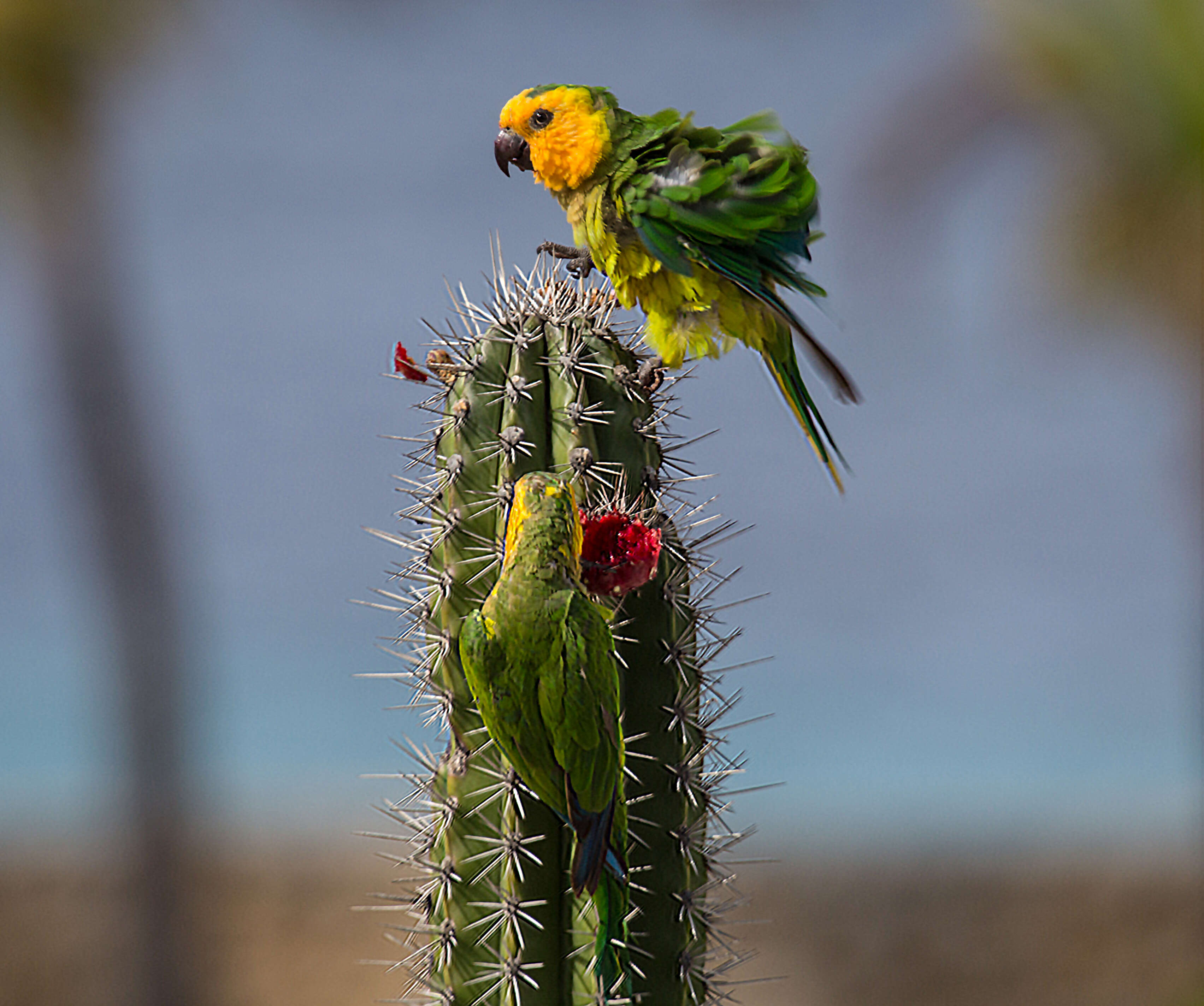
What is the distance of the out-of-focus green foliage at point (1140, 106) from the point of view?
15.8 ft

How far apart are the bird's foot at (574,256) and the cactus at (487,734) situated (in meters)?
0.06

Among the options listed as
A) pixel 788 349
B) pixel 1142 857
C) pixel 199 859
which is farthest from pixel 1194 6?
pixel 199 859

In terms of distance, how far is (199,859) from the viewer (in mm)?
4555

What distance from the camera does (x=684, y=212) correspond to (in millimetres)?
1242

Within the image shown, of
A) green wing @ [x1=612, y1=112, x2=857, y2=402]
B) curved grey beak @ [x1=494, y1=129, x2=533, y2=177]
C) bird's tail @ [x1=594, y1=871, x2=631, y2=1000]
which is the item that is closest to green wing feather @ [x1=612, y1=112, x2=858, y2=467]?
green wing @ [x1=612, y1=112, x2=857, y2=402]

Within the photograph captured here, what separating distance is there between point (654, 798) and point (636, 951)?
0.62 feet

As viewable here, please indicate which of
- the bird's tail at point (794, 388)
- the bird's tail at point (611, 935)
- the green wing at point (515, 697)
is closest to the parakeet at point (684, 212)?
the bird's tail at point (794, 388)

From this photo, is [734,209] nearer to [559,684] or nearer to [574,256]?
[574,256]

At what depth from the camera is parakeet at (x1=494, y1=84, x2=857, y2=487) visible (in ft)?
4.09

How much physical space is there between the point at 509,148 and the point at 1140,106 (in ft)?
15.0

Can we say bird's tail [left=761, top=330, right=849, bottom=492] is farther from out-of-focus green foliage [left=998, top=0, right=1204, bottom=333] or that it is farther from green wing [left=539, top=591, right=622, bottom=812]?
out-of-focus green foliage [left=998, top=0, right=1204, bottom=333]

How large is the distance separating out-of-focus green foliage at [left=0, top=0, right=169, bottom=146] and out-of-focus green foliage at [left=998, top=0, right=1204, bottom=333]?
4.00 metres

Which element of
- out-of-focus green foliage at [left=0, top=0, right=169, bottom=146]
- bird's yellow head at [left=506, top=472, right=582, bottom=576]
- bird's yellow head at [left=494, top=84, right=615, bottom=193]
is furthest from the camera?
out-of-focus green foliage at [left=0, top=0, right=169, bottom=146]

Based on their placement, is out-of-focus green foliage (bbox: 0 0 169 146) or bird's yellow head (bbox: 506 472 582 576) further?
out-of-focus green foliage (bbox: 0 0 169 146)
